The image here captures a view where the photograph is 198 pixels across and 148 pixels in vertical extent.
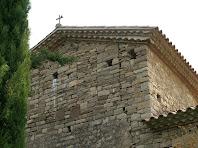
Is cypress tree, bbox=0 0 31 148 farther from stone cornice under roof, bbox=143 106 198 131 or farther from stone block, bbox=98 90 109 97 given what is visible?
stone cornice under roof, bbox=143 106 198 131

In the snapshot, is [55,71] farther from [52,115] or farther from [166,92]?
[166,92]

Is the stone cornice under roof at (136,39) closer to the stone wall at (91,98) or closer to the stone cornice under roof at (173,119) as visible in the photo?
the stone wall at (91,98)

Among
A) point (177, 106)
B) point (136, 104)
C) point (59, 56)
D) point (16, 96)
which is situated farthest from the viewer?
point (177, 106)

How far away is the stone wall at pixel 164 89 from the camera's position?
32.9 ft

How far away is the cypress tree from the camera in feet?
23.4

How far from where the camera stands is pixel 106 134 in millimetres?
9836

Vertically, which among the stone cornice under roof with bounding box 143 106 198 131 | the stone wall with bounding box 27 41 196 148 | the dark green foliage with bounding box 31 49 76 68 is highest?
the dark green foliage with bounding box 31 49 76 68

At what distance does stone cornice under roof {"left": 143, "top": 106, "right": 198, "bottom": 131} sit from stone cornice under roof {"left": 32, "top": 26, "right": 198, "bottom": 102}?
92.1 inches

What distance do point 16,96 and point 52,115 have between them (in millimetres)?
3831

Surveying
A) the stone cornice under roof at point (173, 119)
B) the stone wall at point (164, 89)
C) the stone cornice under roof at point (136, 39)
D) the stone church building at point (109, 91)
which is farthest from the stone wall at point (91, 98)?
the stone cornice under roof at point (173, 119)

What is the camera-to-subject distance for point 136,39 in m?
10.3

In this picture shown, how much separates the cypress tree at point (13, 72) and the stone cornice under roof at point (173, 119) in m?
2.98

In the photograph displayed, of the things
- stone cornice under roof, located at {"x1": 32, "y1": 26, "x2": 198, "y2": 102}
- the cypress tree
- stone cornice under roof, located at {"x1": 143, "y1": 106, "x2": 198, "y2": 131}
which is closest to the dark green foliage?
stone cornice under roof, located at {"x1": 32, "y1": 26, "x2": 198, "y2": 102}

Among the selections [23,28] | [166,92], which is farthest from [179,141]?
[23,28]
